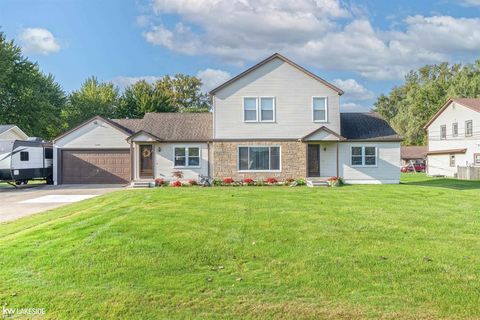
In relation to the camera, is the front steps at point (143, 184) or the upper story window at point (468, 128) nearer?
the front steps at point (143, 184)

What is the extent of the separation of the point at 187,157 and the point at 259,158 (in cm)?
460

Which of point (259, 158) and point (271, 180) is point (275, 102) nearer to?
point (259, 158)

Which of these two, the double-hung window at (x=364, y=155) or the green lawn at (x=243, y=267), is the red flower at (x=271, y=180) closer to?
the double-hung window at (x=364, y=155)

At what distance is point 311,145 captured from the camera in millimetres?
24016

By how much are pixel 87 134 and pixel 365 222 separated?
22289 mm

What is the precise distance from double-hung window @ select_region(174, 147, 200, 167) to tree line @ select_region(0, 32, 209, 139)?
1839 cm

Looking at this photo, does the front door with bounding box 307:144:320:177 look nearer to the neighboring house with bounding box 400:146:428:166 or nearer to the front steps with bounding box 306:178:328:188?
the front steps with bounding box 306:178:328:188

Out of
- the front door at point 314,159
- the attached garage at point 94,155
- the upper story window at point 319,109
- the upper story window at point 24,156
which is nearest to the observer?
the upper story window at point 319,109

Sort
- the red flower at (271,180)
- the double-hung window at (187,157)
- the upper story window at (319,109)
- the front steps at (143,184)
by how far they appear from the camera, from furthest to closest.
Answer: the double-hung window at (187,157) < the upper story window at (319,109) < the red flower at (271,180) < the front steps at (143,184)

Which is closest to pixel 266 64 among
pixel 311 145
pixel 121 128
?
pixel 311 145

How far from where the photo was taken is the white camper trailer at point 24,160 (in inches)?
933

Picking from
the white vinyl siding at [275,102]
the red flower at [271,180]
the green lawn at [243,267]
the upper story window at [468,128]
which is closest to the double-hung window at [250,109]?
the white vinyl siding at [275,102]

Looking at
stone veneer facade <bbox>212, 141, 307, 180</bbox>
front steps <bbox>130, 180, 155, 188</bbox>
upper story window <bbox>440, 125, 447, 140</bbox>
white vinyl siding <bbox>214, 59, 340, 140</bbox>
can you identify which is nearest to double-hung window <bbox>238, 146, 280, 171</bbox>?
stone veneer facade <bbox>212, 141, 307, 180</bbox>

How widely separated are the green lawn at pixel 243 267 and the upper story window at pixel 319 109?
1452cm
